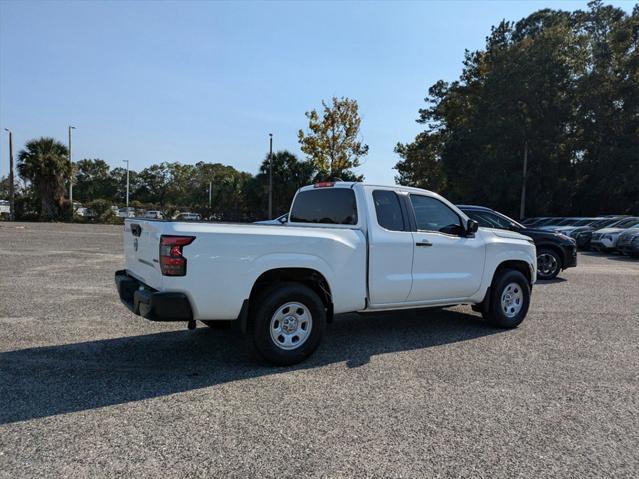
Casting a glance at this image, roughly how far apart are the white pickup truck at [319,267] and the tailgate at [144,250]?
1 cm

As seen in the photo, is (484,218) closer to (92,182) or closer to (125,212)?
(125,212)

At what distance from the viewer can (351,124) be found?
136 ft

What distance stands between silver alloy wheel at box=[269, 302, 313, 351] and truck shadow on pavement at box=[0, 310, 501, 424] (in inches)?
10.3

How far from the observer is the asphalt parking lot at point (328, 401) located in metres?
3.03

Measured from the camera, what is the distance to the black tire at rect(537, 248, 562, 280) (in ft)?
38.5

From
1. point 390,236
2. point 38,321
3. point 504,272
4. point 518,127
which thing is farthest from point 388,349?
point 518,127

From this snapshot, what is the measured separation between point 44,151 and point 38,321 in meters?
38.4

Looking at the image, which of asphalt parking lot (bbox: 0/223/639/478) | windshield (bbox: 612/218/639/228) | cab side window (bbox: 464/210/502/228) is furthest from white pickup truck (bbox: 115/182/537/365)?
windshield (bbox: 612/218/639/228)

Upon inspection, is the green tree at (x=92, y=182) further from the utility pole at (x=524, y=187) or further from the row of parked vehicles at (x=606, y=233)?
A: the row of parked vehicles at (x=606, y=233)

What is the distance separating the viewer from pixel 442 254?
19.3 ft

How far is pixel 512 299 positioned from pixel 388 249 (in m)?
2.45

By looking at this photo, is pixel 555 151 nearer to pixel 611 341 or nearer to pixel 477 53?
pixel 477 53

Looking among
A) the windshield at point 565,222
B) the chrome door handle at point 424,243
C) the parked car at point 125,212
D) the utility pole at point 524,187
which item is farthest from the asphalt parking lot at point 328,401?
the parked car at point 125,212

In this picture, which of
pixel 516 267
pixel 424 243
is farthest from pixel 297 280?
pixel 516 267
